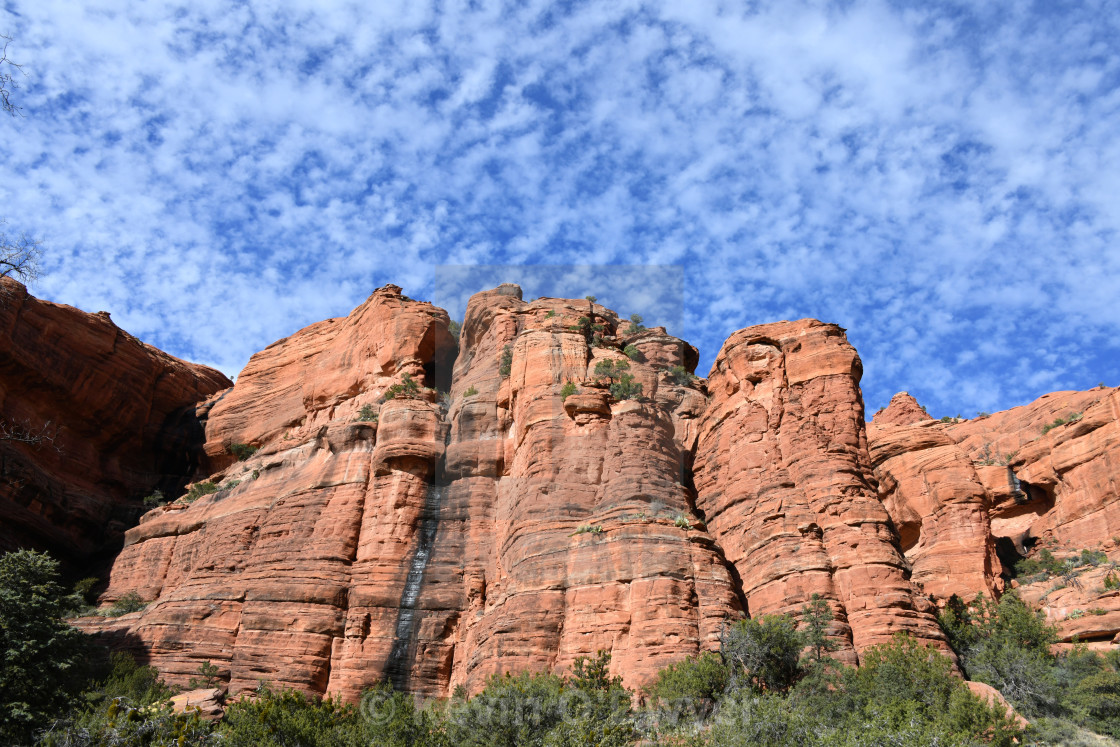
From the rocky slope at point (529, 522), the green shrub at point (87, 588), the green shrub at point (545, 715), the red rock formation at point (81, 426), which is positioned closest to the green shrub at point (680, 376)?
the rocky slope at point (529, 522)

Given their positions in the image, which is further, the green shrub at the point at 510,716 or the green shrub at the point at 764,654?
the green shrub at the point at 764,654

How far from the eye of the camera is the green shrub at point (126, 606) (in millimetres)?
41250

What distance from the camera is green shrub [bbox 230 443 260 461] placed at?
52281 mm

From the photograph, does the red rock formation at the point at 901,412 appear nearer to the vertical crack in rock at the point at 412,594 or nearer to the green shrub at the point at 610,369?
the green shrub at the point at 610,369

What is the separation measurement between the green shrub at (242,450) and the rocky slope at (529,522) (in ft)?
10.6

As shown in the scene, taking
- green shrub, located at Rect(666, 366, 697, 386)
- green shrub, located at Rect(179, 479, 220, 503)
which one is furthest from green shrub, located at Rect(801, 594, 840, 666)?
green shrub, located at Rect(179, 479, 220, 503)

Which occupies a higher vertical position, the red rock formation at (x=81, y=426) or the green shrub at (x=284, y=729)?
the red rock formation at (x=81, y=426)

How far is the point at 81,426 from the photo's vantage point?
55.7 m

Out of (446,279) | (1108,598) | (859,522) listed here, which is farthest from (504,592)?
(446,279)

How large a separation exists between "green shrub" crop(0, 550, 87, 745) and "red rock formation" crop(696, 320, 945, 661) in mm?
22655

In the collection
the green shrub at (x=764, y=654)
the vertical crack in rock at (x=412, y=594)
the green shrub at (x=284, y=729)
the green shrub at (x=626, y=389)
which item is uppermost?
the green shrub at (x=626, y=389)

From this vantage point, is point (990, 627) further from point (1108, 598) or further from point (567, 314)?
point (567, 314)

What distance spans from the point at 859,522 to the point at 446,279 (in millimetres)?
30497

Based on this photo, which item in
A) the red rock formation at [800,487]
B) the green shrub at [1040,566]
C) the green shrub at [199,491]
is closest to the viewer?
the red rock formation at [800,487]
